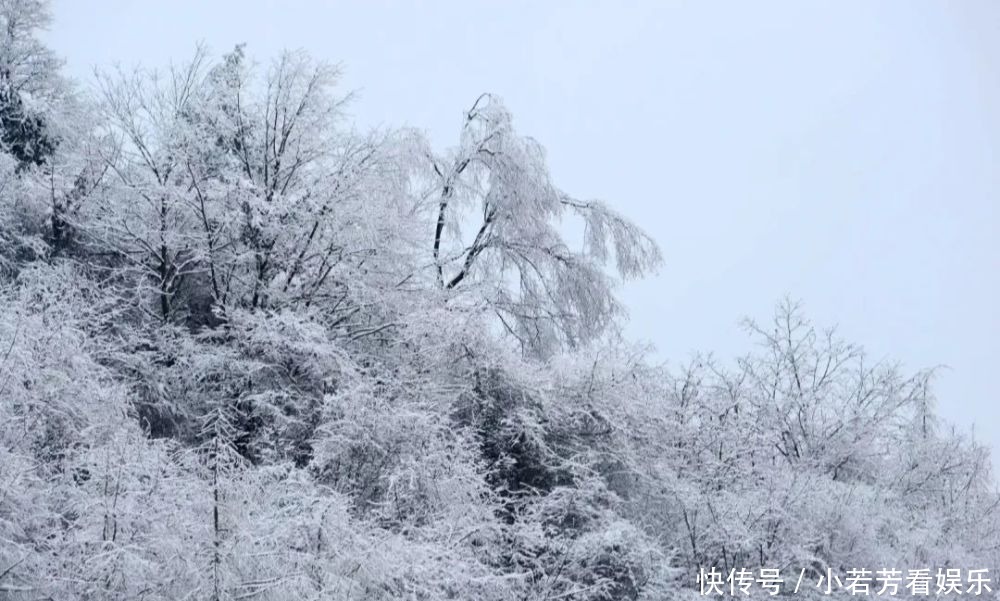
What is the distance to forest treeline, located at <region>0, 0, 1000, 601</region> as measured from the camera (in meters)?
6.30

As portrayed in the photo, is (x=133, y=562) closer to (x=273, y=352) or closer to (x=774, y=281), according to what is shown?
(x=273, y=352)

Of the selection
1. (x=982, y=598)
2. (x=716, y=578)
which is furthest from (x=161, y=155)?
(x=982, y=598)

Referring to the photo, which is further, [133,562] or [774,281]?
[774,281]

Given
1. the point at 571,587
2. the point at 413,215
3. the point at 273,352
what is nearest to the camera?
the point at 571,587

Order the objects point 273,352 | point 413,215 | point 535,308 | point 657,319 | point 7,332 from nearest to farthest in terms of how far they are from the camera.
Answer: point 7,332
point 273,352
point 413,215
point 535,308
point 657,319

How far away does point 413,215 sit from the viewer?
1242cm

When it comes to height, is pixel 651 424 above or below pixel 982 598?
above

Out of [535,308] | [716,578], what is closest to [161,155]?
[535,308]

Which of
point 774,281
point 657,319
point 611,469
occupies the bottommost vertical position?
point 611,469

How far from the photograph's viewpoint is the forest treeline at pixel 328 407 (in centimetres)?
630

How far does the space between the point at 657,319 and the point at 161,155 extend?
11008cm

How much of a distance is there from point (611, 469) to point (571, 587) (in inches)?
76.8

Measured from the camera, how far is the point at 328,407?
830 cm

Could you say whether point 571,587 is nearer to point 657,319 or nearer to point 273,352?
point 273,352
